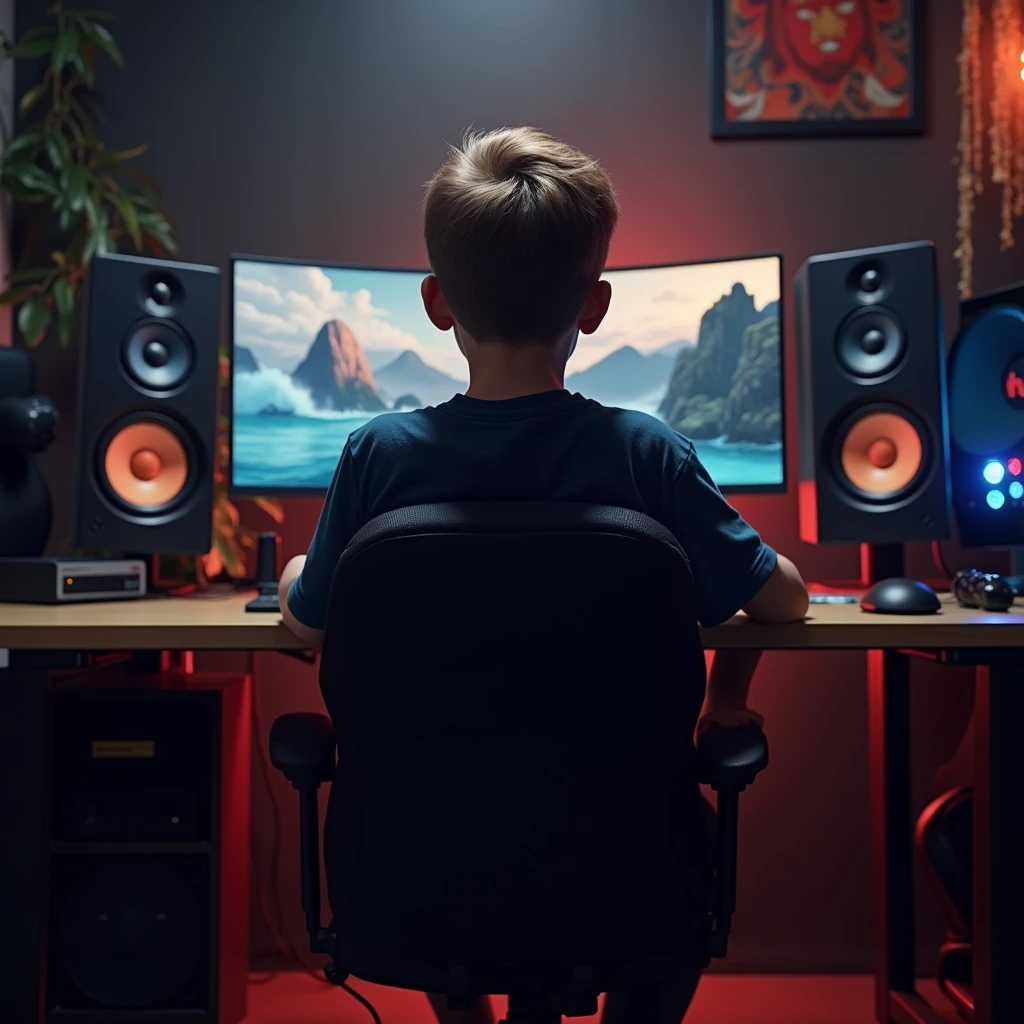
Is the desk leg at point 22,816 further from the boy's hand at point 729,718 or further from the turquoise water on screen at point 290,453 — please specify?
the boy's hand at point 729,718

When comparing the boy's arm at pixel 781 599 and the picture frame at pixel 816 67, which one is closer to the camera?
the boy's arm at pixel 781 599

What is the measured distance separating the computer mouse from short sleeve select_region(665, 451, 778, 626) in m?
0.34

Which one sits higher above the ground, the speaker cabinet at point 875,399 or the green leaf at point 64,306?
the green leaf at point 64,306

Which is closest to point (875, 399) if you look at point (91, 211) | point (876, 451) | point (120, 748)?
point (876, 451)

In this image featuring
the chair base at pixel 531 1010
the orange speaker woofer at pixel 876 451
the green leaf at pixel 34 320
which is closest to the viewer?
the chair base at pixel 531 1010

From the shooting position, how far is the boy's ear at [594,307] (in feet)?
3.67

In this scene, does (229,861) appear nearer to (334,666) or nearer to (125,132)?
(334,666)

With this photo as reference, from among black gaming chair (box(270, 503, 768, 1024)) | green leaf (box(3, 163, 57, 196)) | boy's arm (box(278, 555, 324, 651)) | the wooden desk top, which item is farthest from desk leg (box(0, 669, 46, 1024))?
green leaf (box(3, 163, 57, 196))

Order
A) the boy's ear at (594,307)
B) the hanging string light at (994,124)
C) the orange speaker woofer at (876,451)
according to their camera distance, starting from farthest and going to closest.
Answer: the hanging string light at (994,124) → the orange speaker woofer at (876,451) → the boy's ear at (594,307)

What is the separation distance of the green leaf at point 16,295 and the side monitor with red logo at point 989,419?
1.69 m

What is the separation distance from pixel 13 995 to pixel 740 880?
53.6 inches

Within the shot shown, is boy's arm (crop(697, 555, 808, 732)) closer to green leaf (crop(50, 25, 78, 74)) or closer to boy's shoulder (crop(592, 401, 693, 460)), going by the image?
boy's shoulder (crop(592, 401, 693, 460))

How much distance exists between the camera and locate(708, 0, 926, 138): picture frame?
2.18 m

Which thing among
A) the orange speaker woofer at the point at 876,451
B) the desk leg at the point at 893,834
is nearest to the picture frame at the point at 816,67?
the orange speaker woofer at the point at 876,451
